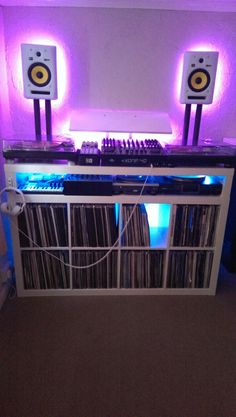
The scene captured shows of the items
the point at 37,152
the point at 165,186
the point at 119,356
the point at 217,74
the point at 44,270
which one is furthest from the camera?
the point at 217,74

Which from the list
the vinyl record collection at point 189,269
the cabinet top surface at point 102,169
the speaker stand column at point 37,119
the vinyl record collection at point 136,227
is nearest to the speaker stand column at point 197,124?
the cabinet top surface at point 102,169

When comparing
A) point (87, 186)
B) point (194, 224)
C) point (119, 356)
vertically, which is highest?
point (87, 186)

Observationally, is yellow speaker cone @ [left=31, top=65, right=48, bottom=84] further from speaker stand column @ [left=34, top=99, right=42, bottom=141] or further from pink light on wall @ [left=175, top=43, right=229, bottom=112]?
pink light on wall @ [left=175, top=43, right=229, bottom=112]

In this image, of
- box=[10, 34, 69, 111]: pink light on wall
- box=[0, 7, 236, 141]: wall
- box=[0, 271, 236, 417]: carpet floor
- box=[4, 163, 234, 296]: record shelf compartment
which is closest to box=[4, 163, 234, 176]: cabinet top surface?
box=[4, 163, 234, 296]: record shelf compartment

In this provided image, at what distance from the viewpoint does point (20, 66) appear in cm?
178

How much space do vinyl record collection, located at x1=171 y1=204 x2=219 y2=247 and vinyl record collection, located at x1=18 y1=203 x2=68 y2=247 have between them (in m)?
0.60

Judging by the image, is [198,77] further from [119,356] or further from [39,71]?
[119,356]

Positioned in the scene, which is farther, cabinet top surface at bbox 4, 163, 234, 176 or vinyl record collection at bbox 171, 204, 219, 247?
vinyl record collection at bbox 171, 204, 219, 247

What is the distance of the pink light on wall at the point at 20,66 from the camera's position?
1741mm

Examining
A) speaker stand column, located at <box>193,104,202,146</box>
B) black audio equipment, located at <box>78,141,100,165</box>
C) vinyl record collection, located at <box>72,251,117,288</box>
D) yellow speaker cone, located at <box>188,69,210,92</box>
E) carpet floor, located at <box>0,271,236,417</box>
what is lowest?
carpet floor, located at <box>0,271,236,417</box>

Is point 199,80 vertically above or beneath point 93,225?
above

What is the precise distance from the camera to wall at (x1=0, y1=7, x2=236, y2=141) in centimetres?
173

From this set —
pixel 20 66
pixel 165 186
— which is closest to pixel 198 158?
pixel 165 186

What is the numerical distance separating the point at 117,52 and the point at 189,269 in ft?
4.35
